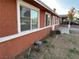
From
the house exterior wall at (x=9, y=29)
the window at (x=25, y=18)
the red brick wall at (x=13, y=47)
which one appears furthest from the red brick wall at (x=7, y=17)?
the window at (x=25, y=18)

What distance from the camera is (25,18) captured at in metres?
6.59

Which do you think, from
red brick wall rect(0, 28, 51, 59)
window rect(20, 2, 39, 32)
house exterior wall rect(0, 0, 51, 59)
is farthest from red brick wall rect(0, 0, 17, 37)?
window rect(20, 2, 39, 32)

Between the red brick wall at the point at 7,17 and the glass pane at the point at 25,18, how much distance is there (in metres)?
0.89

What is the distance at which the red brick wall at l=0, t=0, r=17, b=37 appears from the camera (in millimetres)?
4328

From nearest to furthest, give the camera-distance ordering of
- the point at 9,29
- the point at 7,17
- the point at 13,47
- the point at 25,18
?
1. the point at 7,17
2. the point at 9,29
3. the point at 13,47
4. the point at 25,18

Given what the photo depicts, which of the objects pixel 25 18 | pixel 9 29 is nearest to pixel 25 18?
pixel 25 18

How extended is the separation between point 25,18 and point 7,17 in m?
2.00

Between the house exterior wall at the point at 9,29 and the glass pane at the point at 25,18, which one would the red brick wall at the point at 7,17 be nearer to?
the house exterior wall at the point at 9,29

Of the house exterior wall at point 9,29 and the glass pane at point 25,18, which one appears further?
the glass pane at point 25,18

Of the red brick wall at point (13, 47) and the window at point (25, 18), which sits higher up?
the window at point (25, 18)

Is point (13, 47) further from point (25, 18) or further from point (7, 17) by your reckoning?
point (25, 18)

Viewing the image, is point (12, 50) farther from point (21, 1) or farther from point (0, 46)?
point (21, 1)

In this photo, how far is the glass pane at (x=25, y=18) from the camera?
20.0 ft

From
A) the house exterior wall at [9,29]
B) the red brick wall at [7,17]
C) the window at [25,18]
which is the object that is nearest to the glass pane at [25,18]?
the window at [25,18]
